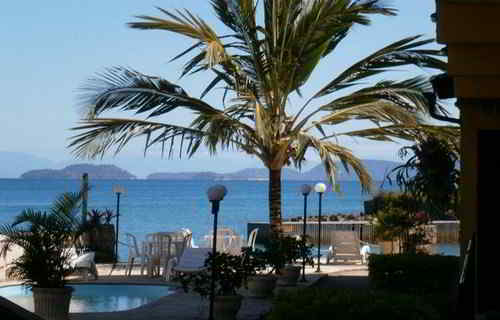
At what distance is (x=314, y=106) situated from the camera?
1491 centimetres

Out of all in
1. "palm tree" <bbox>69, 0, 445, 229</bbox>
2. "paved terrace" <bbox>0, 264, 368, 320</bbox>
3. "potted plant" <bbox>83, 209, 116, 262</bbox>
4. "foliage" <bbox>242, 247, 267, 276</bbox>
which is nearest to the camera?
"foliage" <bbox>242, 247, 267, 276</bbox>

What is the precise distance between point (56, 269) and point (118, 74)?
4.79 metres

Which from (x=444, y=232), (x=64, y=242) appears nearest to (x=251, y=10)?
(x=64, y=242)

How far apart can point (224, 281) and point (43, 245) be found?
218 cm

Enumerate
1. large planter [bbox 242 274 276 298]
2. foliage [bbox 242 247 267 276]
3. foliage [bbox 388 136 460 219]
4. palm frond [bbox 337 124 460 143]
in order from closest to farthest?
foliage [bbox 242 247 267 276] → foliage [bbox 388 136 460 219] → large planter [bbox 242 274 276 298] → palm frond [bbox 337 124 460 143]

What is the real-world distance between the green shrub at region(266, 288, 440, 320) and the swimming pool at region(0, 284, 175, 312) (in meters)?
7.60

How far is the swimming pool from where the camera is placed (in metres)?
13.6

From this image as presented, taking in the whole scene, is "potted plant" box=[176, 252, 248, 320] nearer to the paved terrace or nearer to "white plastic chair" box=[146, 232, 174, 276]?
the paved terrace

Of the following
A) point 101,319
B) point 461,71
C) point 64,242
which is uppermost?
point 461,71

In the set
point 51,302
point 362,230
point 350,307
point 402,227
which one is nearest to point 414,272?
point 51,302

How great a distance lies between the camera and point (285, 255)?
44.7 ft

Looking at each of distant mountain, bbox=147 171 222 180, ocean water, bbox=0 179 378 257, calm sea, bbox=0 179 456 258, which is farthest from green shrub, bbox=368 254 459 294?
distant mountain, bbox=147 171 222 180

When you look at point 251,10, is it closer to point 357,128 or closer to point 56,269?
point 357,128

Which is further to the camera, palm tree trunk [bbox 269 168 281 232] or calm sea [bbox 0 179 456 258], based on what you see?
calm sea [bbox 0 179 456 258]
